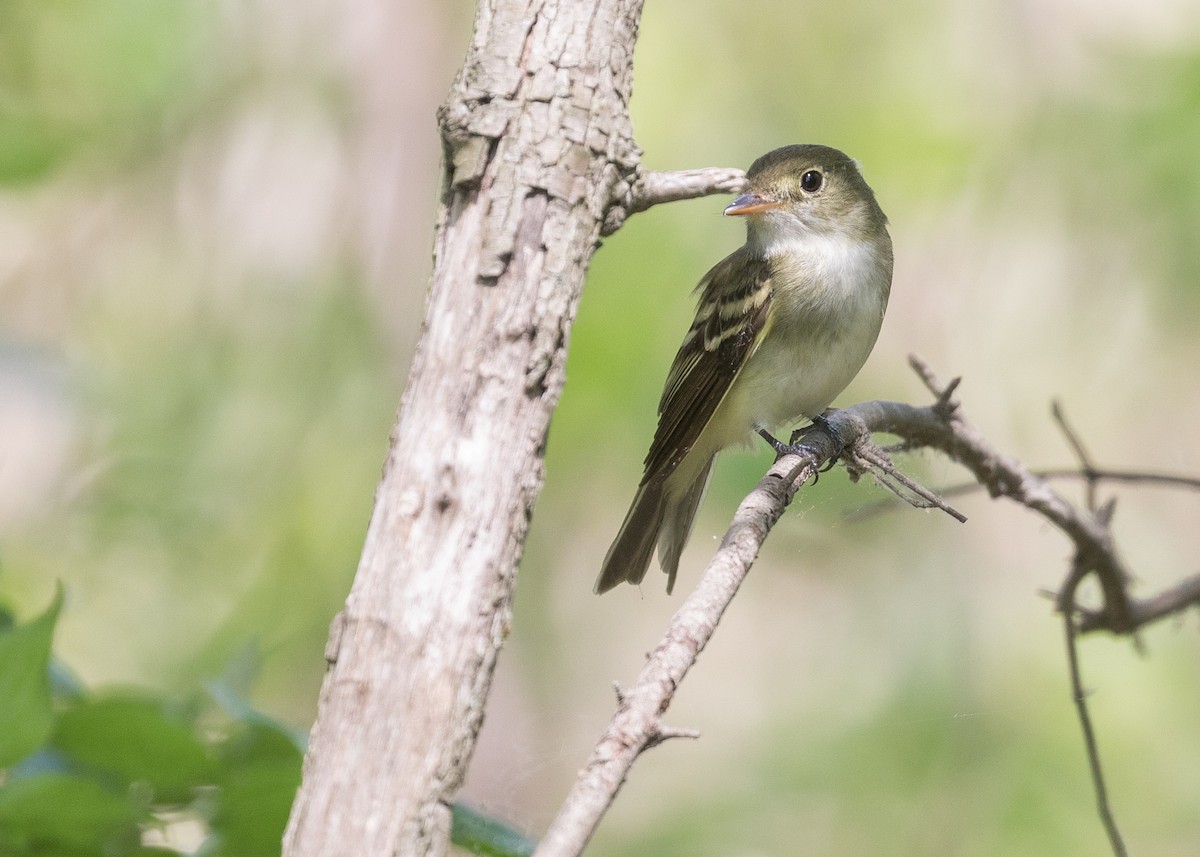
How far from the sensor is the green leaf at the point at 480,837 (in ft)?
5.79

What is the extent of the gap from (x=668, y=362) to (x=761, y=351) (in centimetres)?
139

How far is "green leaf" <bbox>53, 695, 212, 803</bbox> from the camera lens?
1.80 m

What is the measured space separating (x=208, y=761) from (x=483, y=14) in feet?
3.96

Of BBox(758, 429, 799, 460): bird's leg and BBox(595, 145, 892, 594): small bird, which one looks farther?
BBox(595, 145, 892, 594): small bird

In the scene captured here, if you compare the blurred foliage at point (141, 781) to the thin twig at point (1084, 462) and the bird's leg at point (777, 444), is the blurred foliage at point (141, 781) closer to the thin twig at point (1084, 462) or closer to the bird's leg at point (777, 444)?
the bird's leg at point (777, 444)

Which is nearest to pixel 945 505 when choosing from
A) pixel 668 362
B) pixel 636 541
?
pixel 636 541

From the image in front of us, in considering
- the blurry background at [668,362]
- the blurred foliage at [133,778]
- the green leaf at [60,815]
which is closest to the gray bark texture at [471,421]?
the blurred foliage at [133,778]

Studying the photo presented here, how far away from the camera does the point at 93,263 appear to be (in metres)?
5.85

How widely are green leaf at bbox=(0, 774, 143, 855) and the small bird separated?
1723mm

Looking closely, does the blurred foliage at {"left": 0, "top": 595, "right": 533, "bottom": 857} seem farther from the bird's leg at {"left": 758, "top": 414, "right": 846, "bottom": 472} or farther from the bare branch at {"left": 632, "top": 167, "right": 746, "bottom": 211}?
the bird's leg at {"left": 758, "top": 414, "right": 846, "bottom": 472}

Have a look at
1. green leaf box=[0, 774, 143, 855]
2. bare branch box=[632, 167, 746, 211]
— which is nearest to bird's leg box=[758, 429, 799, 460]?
bare branch box=[632, 167, 746, 211]

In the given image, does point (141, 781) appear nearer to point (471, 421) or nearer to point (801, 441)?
point (471, 421)

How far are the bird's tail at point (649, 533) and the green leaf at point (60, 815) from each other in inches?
66.5

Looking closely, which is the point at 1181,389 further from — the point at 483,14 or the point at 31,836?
the point at 31,836
